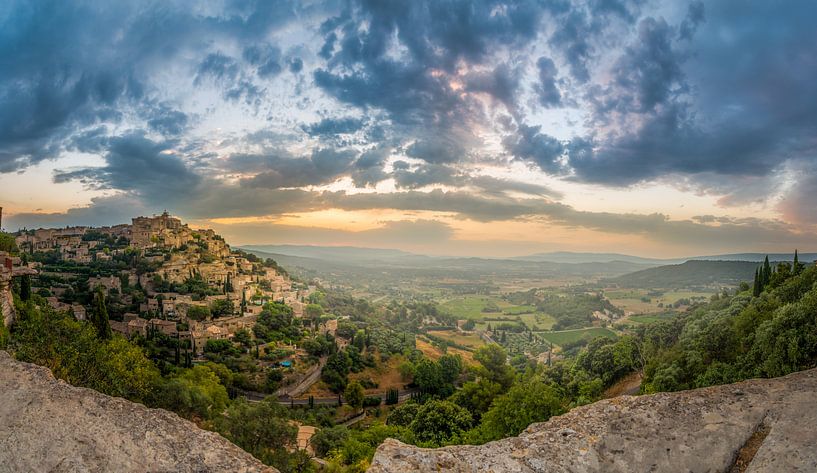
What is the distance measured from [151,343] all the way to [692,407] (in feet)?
133

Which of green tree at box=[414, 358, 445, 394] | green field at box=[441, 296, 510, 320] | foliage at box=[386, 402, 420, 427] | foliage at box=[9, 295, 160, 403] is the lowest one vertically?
green field at box=[441, 296, 510, 320]

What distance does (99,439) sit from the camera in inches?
252

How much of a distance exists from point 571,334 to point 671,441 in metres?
77.8

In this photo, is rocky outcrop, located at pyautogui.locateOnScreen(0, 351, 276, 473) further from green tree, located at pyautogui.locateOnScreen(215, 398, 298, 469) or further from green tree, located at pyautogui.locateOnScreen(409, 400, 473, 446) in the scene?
green tree, located at pyautogui.locateOnScreen(409, 400, 473, 446)

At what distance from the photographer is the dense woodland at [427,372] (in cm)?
1239

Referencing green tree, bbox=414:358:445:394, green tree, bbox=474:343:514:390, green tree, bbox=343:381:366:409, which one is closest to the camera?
green tree, bbox=474:343:514:390

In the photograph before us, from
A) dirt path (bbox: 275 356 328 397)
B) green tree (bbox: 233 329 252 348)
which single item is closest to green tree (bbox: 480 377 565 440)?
dirt path (bbox: 275 356 328 397)

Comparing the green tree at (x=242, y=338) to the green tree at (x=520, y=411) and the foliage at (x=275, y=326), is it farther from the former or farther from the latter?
the green tree at (x=520, y=411)

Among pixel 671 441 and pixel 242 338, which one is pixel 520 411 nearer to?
pixel 671 441

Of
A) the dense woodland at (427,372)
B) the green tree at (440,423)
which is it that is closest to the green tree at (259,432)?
the dense woodland at (427,372)

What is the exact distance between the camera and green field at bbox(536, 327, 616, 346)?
2756 inches

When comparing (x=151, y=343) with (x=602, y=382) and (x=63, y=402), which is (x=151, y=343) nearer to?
(x=63, y=402)

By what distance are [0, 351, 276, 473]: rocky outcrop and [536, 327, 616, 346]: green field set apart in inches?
2806

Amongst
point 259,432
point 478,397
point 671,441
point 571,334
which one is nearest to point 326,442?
point 259,432
